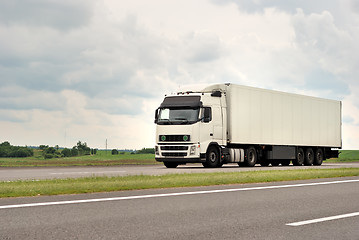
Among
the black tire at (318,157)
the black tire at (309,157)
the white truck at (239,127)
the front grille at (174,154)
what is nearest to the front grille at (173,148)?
the white truck at (239,127)

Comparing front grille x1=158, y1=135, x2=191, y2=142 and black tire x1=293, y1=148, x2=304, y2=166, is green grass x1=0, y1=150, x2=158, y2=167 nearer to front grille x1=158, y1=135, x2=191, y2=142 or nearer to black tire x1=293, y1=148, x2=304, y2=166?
front grille x1=158, y1=135, x2=191, y2=142

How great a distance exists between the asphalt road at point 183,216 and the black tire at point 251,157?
55.7 feet

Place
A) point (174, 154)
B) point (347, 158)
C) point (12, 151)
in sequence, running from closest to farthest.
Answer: point (174, 154) < point (347, 158) < point (12, 151)

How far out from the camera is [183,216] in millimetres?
8195

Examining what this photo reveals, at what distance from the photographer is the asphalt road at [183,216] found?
670cm

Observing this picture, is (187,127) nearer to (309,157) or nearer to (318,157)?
(309,157)

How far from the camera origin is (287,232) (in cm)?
689

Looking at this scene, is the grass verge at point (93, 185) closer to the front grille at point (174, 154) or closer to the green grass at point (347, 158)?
the front grille at point (174, 154)

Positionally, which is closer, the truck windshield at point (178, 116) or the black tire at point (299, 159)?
the truck windshield at point (178, 116)

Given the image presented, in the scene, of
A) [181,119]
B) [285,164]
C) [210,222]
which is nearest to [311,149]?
[285,164]

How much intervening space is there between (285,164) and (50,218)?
2776 cm

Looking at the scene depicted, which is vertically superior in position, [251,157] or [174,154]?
[174,154]

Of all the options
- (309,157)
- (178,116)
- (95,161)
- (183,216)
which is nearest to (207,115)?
(178,116)

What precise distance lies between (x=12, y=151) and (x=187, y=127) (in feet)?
284
